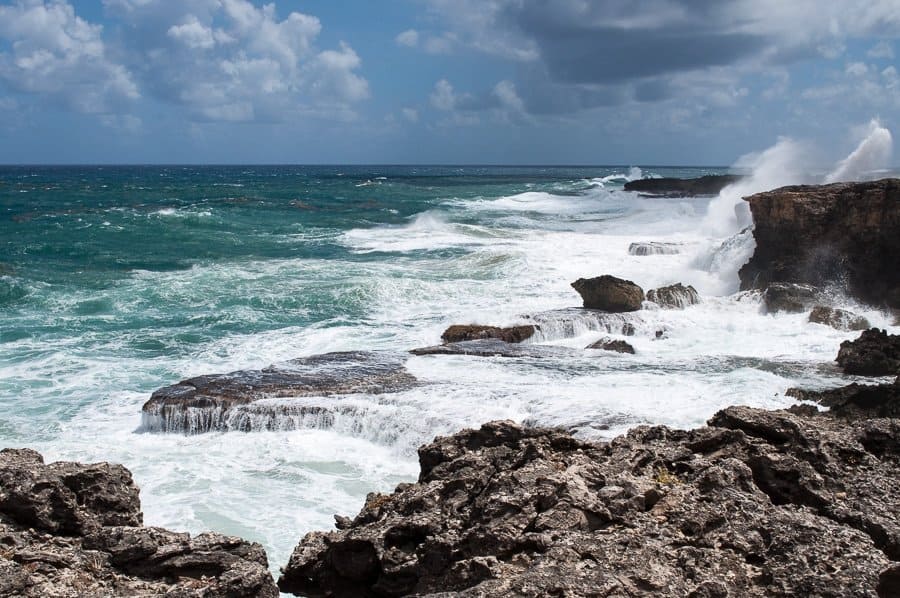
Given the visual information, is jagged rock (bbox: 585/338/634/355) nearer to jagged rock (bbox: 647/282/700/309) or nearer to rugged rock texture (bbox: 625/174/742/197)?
jagged rock (bbox: 647/282/700/309)

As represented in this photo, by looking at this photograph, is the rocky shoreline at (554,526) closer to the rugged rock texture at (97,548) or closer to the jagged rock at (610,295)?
the rugged rock texture at (97,548)

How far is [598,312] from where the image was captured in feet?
63.7

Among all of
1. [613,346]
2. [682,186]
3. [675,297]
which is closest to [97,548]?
[613,346]

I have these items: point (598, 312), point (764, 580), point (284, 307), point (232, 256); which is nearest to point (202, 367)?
point (284, 307)

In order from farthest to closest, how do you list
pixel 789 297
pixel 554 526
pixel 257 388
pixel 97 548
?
pixel 789 297 → pixel 257 388 → pixel 97 548 → pixel 554 526

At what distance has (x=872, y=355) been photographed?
14.2m

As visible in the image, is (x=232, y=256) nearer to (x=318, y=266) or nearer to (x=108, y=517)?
(x=318, y=266)

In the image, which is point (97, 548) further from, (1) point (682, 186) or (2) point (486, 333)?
(1) point (682, 186)

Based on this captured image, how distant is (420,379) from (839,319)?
10.4 metres

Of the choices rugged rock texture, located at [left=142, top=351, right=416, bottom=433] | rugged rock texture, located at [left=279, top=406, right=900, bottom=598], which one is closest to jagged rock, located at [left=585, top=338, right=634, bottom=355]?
rugged rock texture, located at [left=142, top=351, right=416, bottom=433]

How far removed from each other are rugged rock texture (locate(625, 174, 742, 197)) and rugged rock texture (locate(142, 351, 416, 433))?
6020 centimetres

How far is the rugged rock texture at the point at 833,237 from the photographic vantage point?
65.2 ft

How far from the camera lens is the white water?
1063 centimetres

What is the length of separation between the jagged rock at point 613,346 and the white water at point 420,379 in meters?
0.34
